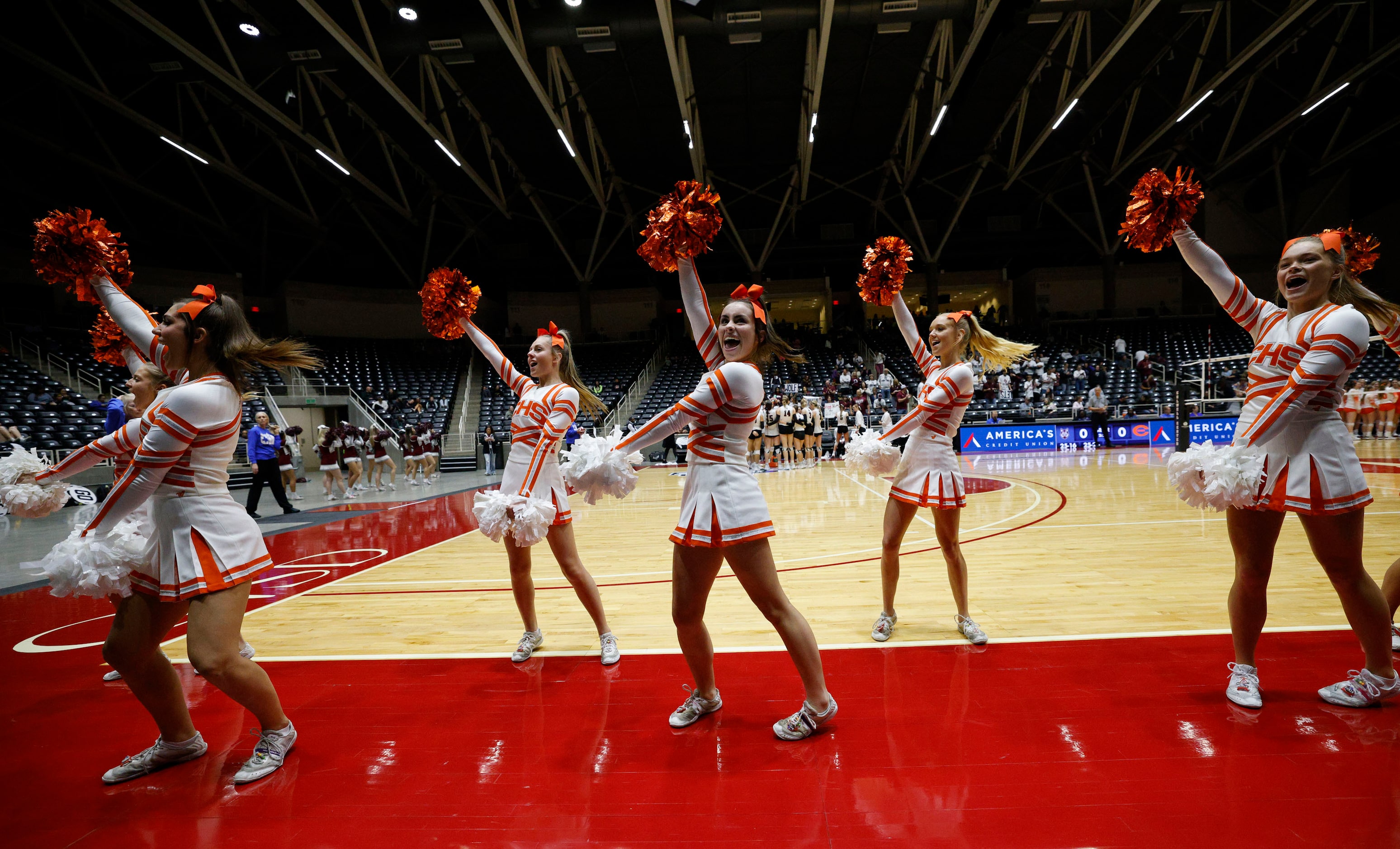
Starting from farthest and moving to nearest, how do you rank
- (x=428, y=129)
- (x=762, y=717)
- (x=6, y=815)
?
(x=428, y=129)
(x=762, y=717)
(x=6, y=815)

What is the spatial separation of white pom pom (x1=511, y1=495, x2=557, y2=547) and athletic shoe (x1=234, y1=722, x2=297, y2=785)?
1.06m

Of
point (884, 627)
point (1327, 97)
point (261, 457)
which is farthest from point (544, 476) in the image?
point (1327, 97)

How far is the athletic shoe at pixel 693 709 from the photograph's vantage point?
8.34 feet

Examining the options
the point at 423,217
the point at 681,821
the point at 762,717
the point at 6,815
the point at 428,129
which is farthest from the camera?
the point at 423,217

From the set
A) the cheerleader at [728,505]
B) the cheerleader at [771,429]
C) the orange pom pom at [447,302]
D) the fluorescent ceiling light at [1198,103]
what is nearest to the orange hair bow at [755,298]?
the cheerleader at [728,505]

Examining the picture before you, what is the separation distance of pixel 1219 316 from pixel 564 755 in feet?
105

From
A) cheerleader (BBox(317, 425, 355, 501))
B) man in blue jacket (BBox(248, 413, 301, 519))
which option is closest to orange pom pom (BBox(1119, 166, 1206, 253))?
man in blue jacket (BBox(248, 413, 301, 519))

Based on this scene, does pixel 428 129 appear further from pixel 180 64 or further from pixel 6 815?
pixel 6 815

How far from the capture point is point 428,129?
1530cm

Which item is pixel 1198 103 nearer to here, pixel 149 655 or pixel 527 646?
pixel 527 646

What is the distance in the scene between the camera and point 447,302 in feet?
12.3

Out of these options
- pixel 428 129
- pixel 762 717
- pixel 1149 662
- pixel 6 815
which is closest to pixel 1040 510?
pixel 1149 662

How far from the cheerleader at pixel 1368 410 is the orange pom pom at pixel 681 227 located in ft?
60.6

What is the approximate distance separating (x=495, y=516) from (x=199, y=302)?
4.36 ft
